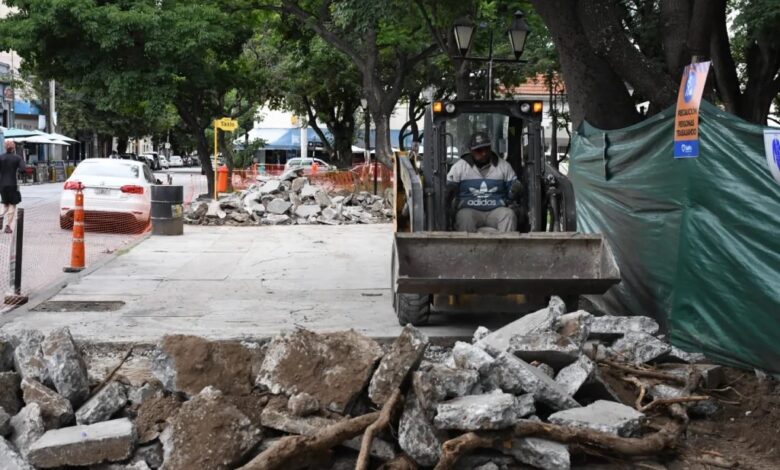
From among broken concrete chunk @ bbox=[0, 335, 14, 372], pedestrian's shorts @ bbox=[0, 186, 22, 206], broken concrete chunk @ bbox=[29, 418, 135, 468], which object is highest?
pedestrian's shorts @ bbox=[0, 186, 22, 206]

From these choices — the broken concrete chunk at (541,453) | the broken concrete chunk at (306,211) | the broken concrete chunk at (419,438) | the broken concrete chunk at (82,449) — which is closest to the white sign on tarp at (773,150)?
the broken concrete chunk at (541,453)

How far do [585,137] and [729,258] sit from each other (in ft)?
14.5

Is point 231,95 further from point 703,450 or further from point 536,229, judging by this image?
point 703,450

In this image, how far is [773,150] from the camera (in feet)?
21.8

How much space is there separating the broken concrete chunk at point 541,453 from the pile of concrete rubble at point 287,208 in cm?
1797

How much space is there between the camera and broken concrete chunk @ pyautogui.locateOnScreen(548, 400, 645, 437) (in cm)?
532

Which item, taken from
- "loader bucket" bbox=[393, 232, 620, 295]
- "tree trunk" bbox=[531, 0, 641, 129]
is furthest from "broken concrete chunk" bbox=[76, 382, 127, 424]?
"tree trunk" bbox=[531, 0, 641, 129]

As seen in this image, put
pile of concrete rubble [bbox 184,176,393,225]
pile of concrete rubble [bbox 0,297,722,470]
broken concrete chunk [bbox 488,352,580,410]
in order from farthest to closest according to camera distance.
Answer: pile of concrete rubble [bbox 184,176,393,225], broken concrete chunk [bbox 488,352,580,410], pile of concrete rubble [bbox 0,297,722,470]

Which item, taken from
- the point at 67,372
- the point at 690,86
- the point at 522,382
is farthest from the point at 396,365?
the point at 690,86

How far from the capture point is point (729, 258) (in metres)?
7.09

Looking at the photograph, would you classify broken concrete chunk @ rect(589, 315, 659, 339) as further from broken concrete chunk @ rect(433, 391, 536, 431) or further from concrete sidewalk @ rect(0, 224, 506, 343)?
broken concrete chunk @ rect(433, 391, 536, 431)

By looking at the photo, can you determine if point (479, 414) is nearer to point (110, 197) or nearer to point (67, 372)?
point (67, 372)

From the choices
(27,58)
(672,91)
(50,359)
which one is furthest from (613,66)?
(27,58)

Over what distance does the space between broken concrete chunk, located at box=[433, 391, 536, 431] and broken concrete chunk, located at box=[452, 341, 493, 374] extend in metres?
0.38
